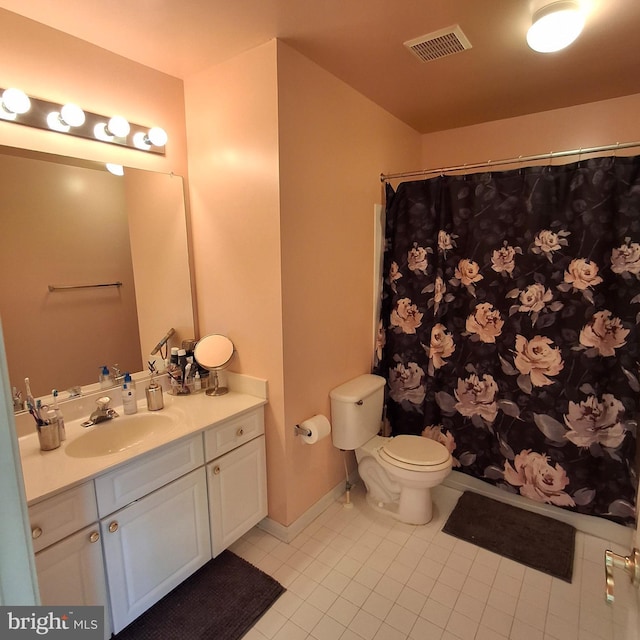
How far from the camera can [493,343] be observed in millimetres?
2303

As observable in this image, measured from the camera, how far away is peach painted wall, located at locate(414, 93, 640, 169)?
7.57 ft

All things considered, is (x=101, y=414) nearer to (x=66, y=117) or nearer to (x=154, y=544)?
(x=154, y=544)

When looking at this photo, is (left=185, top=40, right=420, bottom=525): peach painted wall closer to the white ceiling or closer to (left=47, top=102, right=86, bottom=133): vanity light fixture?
the white ceiling

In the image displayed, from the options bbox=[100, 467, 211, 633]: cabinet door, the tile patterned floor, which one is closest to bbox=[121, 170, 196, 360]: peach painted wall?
bbox=[100, 467, 211, 633]: cabinet door

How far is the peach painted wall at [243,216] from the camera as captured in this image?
70.7 inches

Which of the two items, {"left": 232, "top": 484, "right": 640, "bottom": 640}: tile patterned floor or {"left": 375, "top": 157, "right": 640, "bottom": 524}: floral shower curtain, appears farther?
{"left": 375, "top": 157, "right": 640, "bottom": 524}: floral shower curtain

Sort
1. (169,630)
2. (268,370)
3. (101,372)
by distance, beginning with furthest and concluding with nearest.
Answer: (268,370)
(101,372)
(169,630)

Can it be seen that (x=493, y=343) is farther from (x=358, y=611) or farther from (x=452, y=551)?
(x=358, y=611)

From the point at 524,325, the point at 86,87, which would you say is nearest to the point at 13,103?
the point at 86,87

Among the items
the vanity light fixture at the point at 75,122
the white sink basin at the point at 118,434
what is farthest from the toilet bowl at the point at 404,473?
the vanity light fixture at the point at 75,122

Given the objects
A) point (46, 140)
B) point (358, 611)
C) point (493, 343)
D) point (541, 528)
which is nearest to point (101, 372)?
point (46, 140)

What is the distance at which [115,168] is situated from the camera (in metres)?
1.83

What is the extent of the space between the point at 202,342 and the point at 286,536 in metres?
1.12

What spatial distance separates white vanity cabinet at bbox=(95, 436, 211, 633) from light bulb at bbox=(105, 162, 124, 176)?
129 cm
